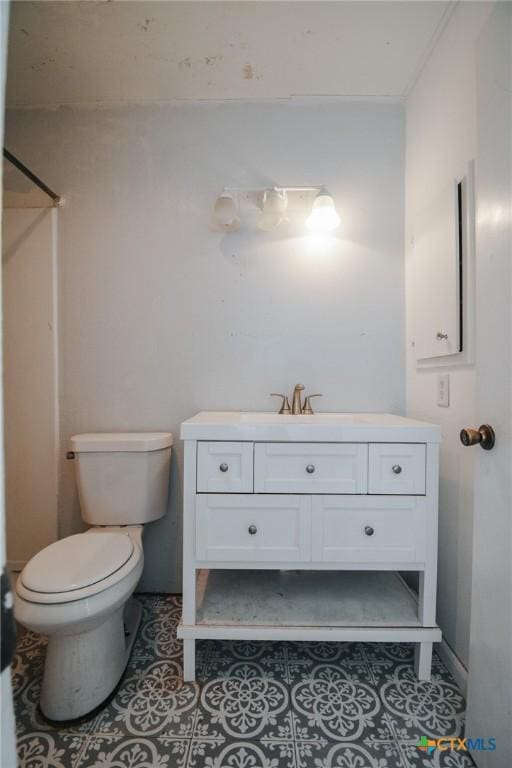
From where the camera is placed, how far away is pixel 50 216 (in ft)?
5.26

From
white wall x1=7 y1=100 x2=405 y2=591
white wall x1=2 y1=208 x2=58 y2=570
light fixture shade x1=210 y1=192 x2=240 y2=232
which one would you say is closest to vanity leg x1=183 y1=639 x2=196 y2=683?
white wall x1=7 y1=100 x2=405 y2=591

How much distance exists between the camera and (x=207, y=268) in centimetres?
160

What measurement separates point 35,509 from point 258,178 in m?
1.87

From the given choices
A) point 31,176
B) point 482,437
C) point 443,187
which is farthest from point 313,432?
point 31,176

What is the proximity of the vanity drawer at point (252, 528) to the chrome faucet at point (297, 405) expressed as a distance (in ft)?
1.51

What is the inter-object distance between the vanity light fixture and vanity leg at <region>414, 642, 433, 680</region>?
5.37 feet

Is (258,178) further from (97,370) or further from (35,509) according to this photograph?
(35,509)

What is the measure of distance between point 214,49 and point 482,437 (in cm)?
169

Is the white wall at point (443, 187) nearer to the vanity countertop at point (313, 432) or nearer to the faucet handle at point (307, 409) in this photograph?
the vanity countertop at point (313, 432)

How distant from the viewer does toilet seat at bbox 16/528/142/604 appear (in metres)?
1.01

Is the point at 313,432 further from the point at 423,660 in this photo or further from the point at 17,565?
the point at 17,565

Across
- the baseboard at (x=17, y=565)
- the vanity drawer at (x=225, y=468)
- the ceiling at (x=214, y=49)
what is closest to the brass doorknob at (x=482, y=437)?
the vanity drawer at (x=225, y=468)

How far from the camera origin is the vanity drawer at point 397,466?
114cm

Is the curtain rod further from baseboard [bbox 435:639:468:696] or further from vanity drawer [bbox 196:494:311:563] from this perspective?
baseboard [bbox 435:639:468:696]
